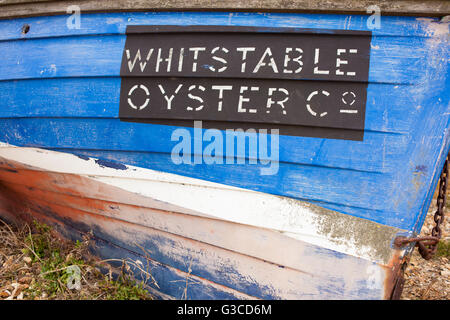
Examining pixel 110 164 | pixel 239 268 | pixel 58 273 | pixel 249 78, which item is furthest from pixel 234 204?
pixel 58 273

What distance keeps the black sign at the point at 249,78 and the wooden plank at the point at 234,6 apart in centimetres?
10

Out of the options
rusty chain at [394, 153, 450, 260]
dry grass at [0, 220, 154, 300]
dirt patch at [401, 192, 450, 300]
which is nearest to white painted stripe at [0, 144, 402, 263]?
rusty chain at [394, 153, 450, 260]

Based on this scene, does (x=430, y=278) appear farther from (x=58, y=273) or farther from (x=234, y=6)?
(x=58, y=273)

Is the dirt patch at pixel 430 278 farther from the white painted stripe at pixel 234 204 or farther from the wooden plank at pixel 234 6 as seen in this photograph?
the wooden plank at pixel 234 6

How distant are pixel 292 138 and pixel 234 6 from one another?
0.73 meters

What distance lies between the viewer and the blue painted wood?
1639 millimetres

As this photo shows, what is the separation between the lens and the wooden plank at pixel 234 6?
1587mm

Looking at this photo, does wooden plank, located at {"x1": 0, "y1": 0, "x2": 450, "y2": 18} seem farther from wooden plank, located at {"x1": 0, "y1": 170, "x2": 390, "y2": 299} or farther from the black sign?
wooden plank, located at {"x1": 0, "y1": 170, "x2": 390, "y2": 299}

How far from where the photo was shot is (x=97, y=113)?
6.54 ft

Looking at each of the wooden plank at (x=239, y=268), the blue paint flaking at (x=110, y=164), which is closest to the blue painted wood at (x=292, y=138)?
the blue paint flaking at (x=110, y=164)

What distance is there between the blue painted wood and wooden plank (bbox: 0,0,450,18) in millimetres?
39

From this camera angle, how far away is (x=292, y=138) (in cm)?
176

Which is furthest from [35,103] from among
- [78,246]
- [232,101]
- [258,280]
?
[258,280]
